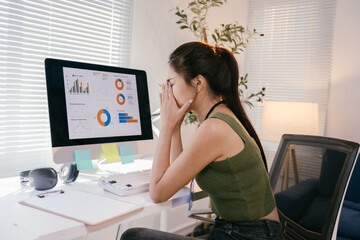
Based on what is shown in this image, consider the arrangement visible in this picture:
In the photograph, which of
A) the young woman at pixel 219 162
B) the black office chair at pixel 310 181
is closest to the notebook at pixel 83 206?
the young woman at pixel 219 162

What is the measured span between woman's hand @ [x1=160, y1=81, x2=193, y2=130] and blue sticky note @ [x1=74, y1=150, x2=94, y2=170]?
37 centimetres

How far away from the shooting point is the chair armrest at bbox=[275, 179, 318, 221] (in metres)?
1.42

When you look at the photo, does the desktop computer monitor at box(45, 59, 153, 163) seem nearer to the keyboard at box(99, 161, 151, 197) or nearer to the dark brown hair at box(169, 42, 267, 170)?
the keyboard at box(99, 161, 151, 197)

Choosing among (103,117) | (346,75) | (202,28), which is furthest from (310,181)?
(346,75)

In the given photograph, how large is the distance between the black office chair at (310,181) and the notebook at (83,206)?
746mm

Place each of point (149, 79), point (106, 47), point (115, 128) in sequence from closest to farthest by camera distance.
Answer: point (115, 128), point (106, 47), point (149, 79)

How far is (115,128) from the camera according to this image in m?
1.51

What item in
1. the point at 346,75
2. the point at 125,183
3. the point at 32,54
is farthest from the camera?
the point at 346,75

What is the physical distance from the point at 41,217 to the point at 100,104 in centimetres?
65

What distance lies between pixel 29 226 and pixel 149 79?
5.18 feet

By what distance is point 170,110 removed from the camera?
1.31 metres

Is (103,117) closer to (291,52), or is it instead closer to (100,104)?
(100,104)

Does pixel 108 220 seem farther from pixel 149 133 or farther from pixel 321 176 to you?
pixel 321 176

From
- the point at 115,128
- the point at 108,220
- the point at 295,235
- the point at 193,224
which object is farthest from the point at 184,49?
the point at 193,224
